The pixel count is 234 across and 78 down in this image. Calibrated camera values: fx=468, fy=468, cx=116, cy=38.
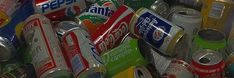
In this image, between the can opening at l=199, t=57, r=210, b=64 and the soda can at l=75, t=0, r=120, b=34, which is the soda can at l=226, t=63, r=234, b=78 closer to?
the can opening at l=199, t=57, r=210, b=64

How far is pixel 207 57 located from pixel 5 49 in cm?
74

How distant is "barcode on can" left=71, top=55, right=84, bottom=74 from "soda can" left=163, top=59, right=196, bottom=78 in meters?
0.32

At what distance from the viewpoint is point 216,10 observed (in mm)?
1938

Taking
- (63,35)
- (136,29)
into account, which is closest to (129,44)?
(136,29)

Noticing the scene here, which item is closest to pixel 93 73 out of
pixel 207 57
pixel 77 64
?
pixel 77 64

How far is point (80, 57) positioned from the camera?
1634mm

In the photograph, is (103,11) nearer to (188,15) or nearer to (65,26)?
(65,26)

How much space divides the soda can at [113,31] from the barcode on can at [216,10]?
338mm

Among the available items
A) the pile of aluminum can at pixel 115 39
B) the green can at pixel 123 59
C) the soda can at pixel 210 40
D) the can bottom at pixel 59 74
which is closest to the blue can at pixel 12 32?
the pile of aluminum can at pixel 115 39

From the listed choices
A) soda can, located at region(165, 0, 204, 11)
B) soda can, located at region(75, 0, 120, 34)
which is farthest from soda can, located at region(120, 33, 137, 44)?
soda can, located at region(165, 0, 204, 11)

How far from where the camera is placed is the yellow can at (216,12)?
192 cm

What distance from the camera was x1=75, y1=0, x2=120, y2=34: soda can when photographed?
1946 millimetres

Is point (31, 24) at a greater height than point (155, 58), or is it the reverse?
point (31, 24)

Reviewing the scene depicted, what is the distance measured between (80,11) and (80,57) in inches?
16.8
